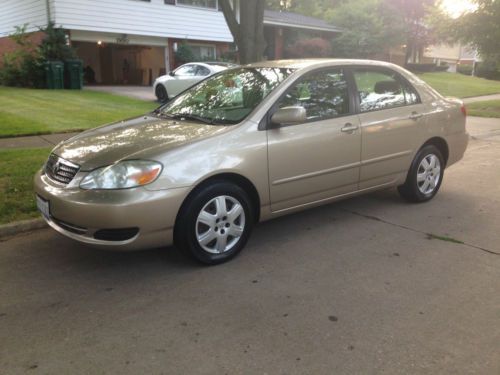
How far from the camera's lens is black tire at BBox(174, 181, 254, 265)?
3.71 metres

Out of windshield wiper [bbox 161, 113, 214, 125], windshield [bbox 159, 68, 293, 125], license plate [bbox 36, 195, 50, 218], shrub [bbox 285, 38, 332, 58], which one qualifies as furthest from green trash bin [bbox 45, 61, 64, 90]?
shrub [bbox 285, 38, 332, 58]

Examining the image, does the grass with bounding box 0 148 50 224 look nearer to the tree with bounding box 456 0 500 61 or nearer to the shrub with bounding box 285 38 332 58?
the tree with bounding box 456 0 500 61

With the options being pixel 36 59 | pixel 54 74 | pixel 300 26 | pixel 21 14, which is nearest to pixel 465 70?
pixel 300 26

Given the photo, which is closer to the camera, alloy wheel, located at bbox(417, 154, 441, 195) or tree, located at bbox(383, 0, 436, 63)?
alloy wheel, located at bbox(417, 154, 441, 195)

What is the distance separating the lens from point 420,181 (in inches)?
218

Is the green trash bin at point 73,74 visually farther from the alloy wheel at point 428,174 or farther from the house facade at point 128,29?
the alloy wheel at point 428,174

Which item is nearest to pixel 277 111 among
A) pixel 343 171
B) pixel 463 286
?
pixel 343 171

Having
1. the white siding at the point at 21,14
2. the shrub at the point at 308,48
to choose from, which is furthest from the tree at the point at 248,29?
the shrub at the point at 308,48

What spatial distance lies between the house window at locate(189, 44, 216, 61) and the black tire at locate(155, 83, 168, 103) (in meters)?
8.31

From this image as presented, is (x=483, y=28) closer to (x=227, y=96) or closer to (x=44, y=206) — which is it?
(x=227, y=96)

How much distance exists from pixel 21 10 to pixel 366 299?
21539 millimetres

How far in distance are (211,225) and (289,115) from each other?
3.69ft

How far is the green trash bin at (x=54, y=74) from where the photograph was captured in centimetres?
1675

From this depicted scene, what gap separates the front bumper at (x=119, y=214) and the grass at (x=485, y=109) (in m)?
12.4
